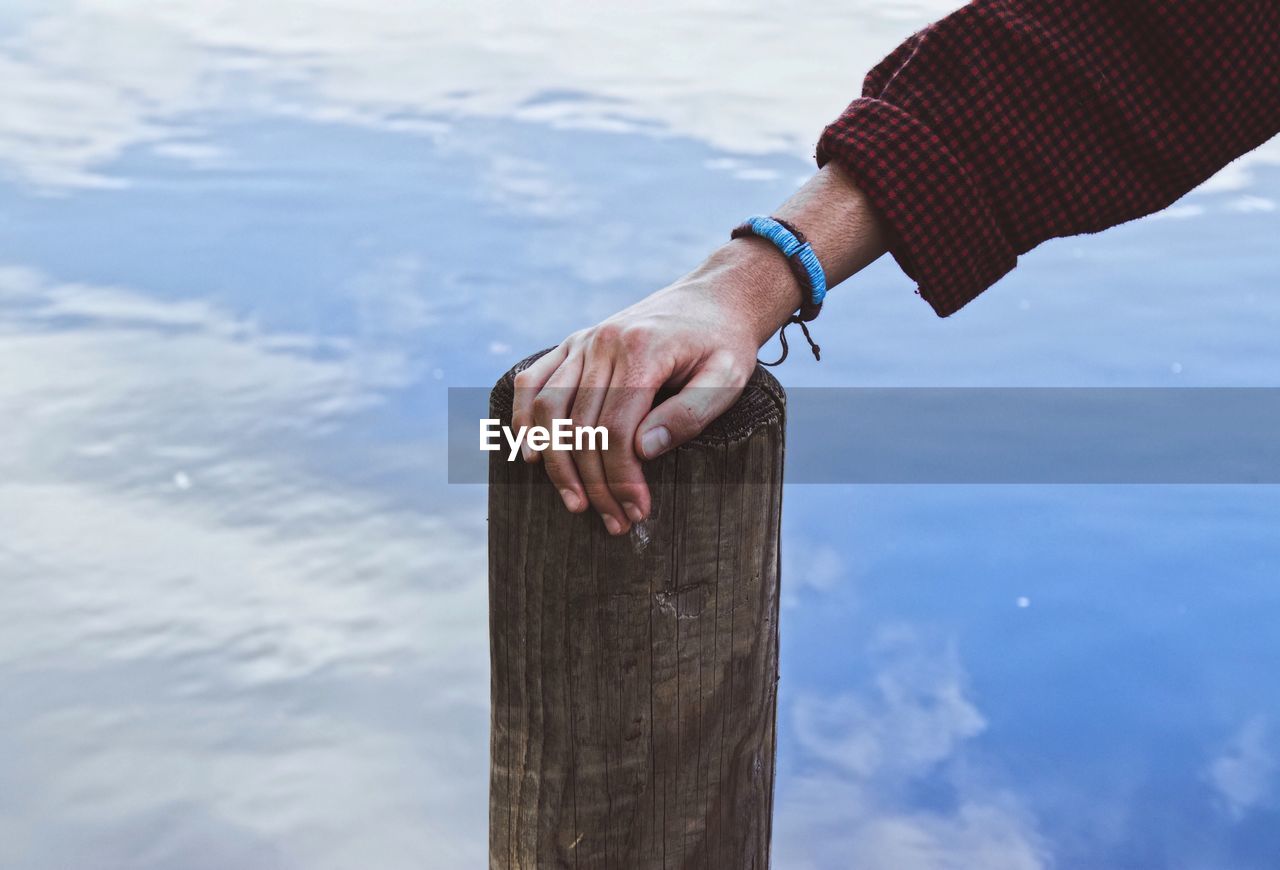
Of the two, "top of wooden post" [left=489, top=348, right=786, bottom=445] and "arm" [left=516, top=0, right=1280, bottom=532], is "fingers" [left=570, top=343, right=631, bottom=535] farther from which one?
"arm" [left=516, top=0, right=1280, bottom=532]

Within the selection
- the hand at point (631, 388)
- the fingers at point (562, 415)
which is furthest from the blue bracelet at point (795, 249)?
the fingers at point (562, 415)

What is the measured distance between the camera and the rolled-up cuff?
186 centimetres

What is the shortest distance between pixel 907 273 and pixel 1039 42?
394 millimetres

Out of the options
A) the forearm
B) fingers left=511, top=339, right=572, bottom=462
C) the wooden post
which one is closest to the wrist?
the forearm

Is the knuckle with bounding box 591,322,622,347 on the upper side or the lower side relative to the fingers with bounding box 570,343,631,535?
upper

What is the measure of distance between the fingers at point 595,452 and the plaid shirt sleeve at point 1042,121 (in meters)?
0.55

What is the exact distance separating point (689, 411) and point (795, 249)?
397mm

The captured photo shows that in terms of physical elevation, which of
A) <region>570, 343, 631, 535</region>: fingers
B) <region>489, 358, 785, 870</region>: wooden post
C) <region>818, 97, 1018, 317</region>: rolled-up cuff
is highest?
<region>818, 97, 1018, 317</region>: rolled-up cuff

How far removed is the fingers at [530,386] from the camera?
1517 millimetres

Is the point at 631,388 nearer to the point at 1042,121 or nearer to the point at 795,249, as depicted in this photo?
the point at 795,249

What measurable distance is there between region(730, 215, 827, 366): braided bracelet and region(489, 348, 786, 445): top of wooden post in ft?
0.42

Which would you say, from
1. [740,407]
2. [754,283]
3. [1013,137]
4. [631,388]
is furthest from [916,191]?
[631,388]

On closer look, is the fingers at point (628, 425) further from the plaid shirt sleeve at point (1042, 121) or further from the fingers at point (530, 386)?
the plaid shirt sleeve at point (1042, 121)

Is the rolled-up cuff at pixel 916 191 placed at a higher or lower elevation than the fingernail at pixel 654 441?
higher
